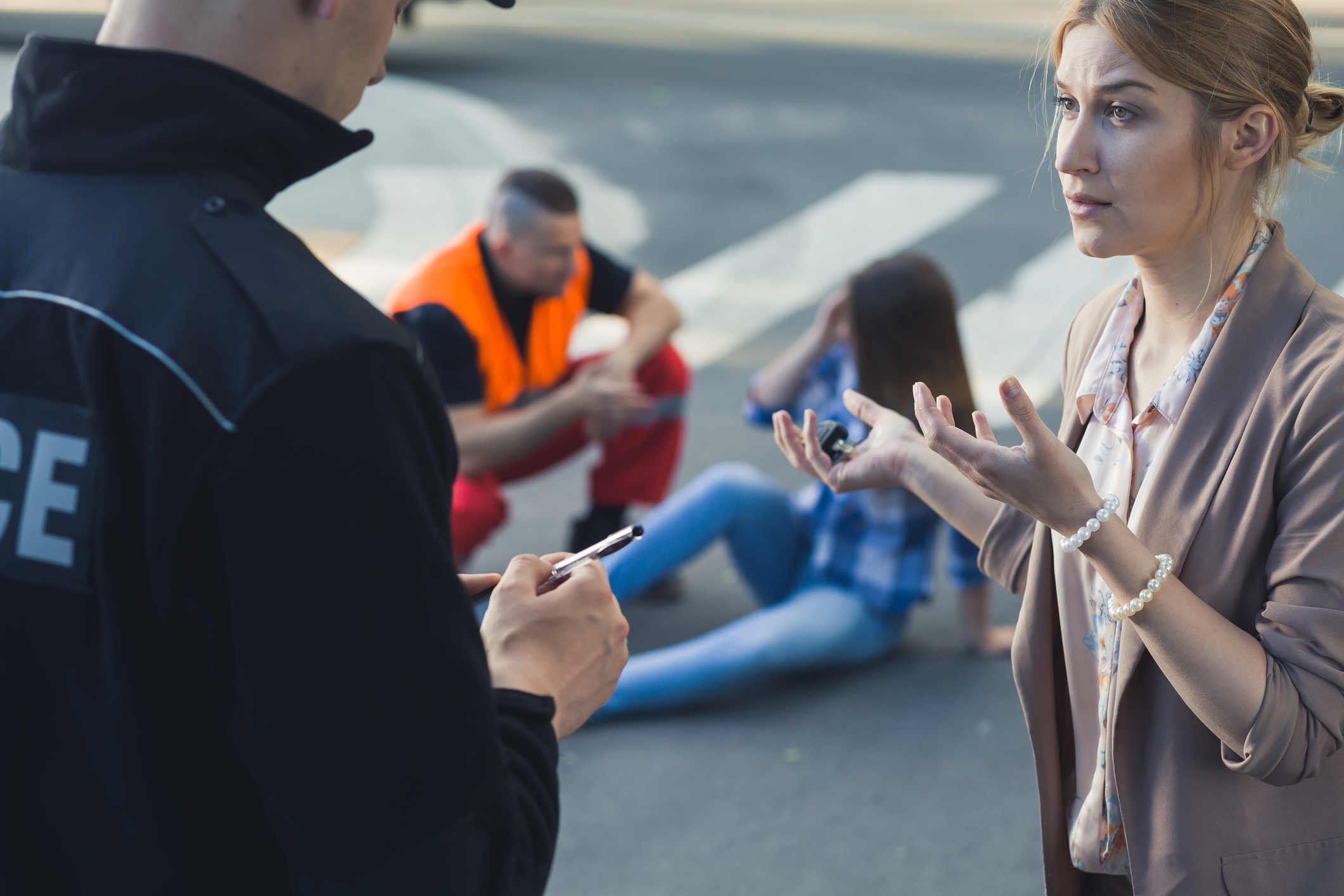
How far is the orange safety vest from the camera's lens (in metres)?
4.36

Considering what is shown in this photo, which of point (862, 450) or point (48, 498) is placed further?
point (862, 450)

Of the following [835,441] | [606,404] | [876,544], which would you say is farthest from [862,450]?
[606,404]

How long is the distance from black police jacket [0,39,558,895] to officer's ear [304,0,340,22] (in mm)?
80

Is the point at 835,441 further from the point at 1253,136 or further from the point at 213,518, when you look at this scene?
the point at 213,518

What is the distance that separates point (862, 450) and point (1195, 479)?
1.86ft

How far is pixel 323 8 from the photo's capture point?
3.49 ft

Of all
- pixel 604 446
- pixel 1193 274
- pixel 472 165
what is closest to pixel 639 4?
pixel 472 165

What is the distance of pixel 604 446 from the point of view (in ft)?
15.3

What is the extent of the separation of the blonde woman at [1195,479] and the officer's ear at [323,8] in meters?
0.78

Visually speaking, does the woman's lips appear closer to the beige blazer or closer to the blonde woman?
the blonde woman

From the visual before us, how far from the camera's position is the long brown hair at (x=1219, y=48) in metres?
1.60

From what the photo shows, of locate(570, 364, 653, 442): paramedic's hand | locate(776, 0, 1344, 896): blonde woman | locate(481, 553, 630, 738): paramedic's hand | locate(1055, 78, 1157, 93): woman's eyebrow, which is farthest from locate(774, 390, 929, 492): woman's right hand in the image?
locate(570, 364, 653, 442): paramedic's hand

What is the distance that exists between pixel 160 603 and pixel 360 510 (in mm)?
172

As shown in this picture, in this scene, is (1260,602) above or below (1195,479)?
below
